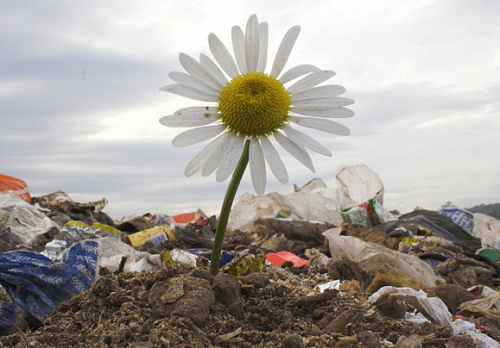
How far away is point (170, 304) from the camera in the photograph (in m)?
1.61

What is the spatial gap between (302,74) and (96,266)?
1590mm

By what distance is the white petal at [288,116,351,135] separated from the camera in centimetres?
178

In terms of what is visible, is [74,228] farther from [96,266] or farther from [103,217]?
[103,217]

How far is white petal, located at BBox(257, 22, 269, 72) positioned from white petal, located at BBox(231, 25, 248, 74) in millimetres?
63

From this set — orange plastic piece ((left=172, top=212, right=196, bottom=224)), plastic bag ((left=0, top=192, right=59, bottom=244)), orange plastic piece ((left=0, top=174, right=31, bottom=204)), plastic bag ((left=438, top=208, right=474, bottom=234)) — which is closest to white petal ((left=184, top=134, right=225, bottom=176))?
plastic bag ((left=0, top=192, right=59, bottom=244))

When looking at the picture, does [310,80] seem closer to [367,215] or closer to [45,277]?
[45,277]

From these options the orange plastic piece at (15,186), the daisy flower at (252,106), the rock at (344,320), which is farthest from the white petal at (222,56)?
the orange plastic piece at (15,186)

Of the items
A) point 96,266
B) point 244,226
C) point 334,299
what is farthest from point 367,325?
point 244,226

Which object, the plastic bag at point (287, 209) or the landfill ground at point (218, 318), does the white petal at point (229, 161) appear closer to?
the landfill ground at point (218, 318)

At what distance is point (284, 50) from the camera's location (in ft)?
6.11

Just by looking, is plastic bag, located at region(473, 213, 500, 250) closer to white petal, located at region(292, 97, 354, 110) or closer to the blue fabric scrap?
white petal, located at region(292, 97, 354, 110)

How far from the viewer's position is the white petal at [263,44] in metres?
1.84

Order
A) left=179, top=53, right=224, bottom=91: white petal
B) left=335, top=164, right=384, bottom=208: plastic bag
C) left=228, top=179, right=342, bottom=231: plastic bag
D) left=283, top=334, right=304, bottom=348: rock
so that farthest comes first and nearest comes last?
1. left=335, top=164, right=384, bottom=208: plastic bag
2. left=228, top=179, right=342, bottom=231: plastic bag
3. left=179, top=53, right=224, bottom=91: white petal
4. left=283, top=334, right=304, bottom=348: rock

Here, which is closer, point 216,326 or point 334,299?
point 216,326
